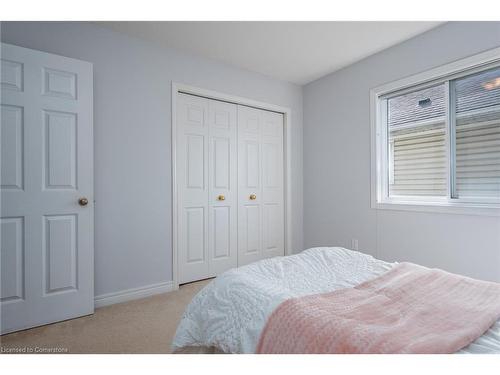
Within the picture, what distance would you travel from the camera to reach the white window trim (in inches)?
82.6

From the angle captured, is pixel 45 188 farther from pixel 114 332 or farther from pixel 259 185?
pixel 259 185

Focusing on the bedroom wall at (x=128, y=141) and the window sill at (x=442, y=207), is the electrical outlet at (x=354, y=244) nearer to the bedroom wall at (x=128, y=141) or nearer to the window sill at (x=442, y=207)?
the window sill at (x=442, y=207)

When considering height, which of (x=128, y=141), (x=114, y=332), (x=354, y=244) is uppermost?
(x=128, y=141)

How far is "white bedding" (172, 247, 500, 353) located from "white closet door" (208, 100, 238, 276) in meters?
1.62

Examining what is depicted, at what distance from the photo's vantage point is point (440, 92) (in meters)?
2.44

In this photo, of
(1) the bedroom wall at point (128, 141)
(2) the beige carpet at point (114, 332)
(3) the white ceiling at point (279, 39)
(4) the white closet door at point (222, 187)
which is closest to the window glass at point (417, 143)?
(3) the white ceiling at point (279, 39)

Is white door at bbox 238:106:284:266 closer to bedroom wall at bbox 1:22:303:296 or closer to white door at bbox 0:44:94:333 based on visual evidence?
bedroom wall at bbox 1:22:303:296

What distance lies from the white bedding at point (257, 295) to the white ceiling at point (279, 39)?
200cm

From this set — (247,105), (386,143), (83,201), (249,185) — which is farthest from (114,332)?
(386,143)

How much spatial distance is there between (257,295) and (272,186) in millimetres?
2483

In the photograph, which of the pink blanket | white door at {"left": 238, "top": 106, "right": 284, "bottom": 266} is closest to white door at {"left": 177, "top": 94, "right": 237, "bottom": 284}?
white door at {"left": 238, "top": 106, "right": 284, "bottom": 266}

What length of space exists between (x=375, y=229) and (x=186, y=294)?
2.03 m

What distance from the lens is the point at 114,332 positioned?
1.82 m
